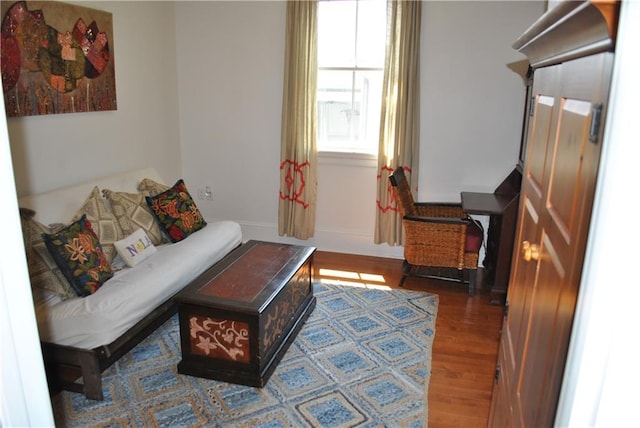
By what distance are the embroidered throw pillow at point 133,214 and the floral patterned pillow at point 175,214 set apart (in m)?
0.05

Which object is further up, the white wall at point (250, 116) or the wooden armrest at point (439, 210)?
the white wall at point (250, 116)

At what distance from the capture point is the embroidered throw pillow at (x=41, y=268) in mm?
→ 2605

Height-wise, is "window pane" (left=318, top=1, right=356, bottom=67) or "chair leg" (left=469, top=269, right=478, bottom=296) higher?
"window pane" (left=318, top=1, right=356, bottom=67)

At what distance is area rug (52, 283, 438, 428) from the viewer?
2.34 m

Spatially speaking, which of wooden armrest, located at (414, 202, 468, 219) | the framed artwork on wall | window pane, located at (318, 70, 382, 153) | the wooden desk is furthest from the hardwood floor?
the framed artwork on wall

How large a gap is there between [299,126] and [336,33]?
894 millimetres

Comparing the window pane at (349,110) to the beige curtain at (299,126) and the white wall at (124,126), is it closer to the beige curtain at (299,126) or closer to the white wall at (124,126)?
the beige curtain at (299,126)

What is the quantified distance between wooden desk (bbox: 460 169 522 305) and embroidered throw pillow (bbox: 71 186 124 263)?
248cm

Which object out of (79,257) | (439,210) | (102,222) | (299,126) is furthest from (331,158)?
(79,257)

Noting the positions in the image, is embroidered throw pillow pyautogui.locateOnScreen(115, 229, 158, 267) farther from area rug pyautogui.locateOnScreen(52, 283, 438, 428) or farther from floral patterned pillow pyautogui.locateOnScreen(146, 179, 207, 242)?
area rug pyautogui.locateOnScreen(52, 283, 438, 428)

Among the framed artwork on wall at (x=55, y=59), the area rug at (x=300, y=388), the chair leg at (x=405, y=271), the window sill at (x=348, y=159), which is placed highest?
the framed artwork on wall at (x=55, y=59)

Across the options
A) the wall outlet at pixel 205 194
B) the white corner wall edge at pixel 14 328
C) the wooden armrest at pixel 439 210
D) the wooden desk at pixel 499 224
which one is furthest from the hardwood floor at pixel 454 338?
the white corner wall edge at pixel 14 328

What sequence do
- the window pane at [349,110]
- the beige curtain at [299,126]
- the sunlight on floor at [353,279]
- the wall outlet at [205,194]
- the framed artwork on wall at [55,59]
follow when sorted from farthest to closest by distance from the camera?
the wall outlet at [205,194] → the window pane at [349,110] → the beige curtain at [299,126] → the sunlight on floor at [353,279] → the framed artwork on wall at [55,59]

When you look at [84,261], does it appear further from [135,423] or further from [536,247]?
[536,247]
